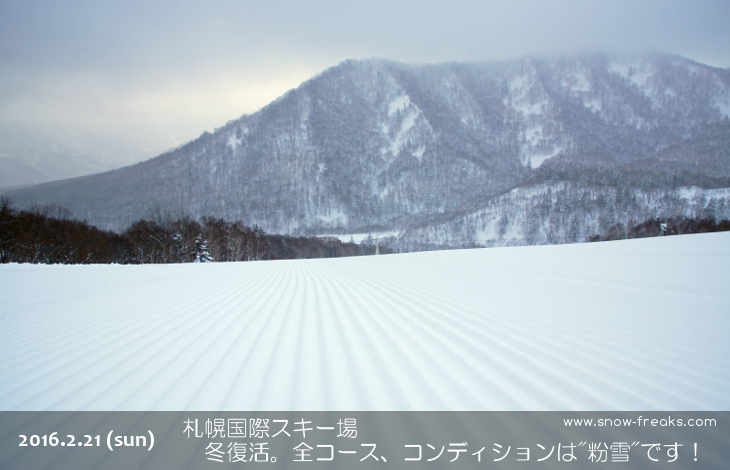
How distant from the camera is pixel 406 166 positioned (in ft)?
555

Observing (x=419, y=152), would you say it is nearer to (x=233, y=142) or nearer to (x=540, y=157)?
(x=540, y=157)

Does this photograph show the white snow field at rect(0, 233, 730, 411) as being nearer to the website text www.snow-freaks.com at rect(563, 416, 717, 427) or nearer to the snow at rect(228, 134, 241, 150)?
A: the website text www.snow-freaks.com at rect(563, 416, 717, 427)

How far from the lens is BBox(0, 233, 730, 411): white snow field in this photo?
195 cm

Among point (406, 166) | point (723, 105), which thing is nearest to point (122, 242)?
point (406, 166)

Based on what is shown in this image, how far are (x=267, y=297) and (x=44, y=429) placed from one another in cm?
400

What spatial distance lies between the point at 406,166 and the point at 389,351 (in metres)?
172

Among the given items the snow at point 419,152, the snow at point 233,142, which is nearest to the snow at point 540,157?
the snow at point 419,152

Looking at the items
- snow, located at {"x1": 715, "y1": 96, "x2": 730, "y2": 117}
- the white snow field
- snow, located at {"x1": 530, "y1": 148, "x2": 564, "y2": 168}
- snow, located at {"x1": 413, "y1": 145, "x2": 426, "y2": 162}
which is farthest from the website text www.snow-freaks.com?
snow, located at {"x1": 715, "y1": 96, "x2": 730, "y2": 117}

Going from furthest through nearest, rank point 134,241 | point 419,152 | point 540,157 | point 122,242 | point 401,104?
point 401,104
point 540,157
point 419,152
point 122,242
point 134,241

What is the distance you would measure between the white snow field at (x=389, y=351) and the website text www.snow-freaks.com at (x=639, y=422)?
0.10 meters

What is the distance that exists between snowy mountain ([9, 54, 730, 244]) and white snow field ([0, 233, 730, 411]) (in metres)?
84.0

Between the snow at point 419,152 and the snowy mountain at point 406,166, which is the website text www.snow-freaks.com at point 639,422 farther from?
the snow at point 419,152

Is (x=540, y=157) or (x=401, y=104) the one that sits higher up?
(x=401, y=104)

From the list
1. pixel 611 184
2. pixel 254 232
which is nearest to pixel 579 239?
pixel 611 184
